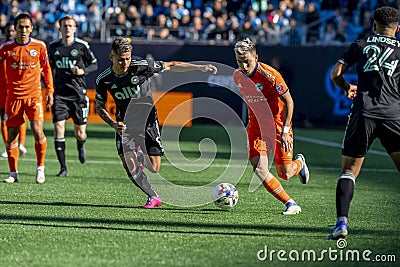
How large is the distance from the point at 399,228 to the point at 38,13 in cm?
2310

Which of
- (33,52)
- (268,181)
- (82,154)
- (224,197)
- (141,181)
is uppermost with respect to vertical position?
(33,52)

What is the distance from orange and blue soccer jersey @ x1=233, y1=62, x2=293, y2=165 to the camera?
949 centimetres

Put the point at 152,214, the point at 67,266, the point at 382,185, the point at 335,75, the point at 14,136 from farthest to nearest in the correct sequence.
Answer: the point at 382,185 < the point at 14,136 < the point at 152,214 < the point at 335,75 < the point at 67,266

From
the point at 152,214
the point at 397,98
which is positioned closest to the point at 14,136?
the point at 152,214

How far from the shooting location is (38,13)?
29.9 metres

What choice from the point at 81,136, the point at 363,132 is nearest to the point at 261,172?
the point at 363,132

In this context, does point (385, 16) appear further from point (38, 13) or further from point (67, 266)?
point (38, 13)

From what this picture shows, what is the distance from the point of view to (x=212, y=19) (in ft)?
94.3

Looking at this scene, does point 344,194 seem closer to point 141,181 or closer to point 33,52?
point 141,181

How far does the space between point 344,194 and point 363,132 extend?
2.01ft

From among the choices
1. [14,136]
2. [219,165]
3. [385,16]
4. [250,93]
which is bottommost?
[219,165]

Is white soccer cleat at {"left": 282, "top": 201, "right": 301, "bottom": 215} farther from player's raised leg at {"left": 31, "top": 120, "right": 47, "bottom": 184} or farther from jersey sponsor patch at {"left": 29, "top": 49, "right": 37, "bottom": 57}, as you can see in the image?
jersey sponsor patch at {"left": 29, "top": 49, "right": 37, "bottom": 57}

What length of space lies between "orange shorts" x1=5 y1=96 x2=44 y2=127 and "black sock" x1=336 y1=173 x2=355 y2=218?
5.73m

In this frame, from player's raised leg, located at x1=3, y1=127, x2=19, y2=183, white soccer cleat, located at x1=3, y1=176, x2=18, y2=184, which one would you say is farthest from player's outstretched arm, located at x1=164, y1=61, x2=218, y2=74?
white soccer cleat, located at x1=3, y1=176, x2=18, y2=184
